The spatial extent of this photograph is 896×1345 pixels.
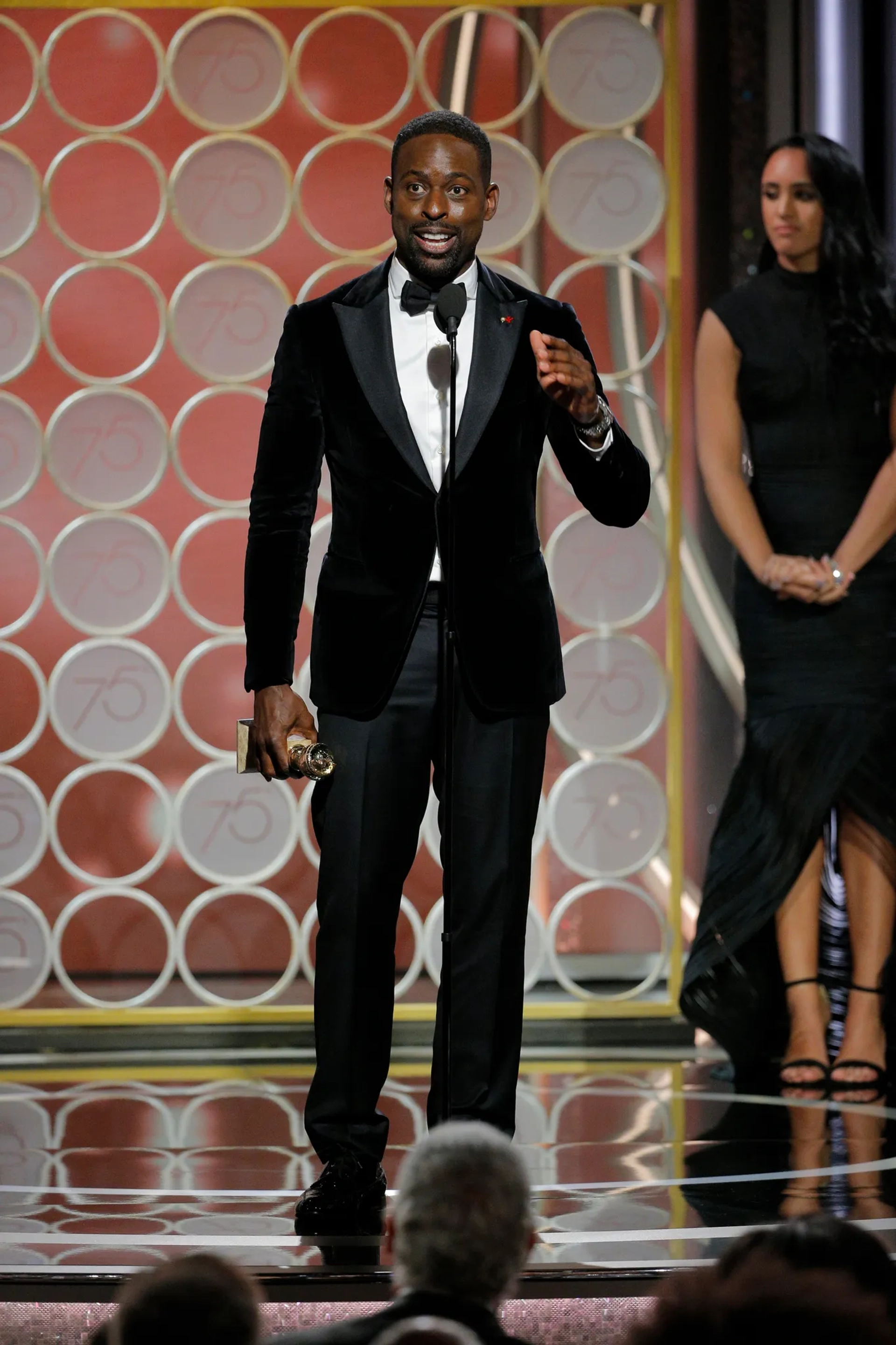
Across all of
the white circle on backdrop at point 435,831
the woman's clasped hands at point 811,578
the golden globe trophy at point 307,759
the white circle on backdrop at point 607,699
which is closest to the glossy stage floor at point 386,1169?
the white circle on backdrop at point 435,831

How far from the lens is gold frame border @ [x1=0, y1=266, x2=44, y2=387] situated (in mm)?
4574

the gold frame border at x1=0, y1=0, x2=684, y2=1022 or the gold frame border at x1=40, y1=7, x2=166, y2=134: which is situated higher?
the gold frame border at x1=40, y1=7, x2=166, y2=134

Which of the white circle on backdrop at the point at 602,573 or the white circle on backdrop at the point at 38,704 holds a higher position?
the white circle on backdrop at the point at 602,573

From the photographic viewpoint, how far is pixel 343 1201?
276 cm

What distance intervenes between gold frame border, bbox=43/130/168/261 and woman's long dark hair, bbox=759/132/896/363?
4.93 ft

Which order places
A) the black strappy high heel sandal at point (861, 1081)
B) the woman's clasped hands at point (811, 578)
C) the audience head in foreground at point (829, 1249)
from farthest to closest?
the woman's clasped hands at point (811, 578)
the black strappy high heel sandal at point (861, 1081)
the audience head in foreground at point (829, 1249)

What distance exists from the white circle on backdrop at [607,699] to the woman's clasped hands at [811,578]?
494 millimetres

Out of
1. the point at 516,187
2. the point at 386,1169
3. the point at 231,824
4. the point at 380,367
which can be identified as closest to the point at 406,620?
the point at 380,367

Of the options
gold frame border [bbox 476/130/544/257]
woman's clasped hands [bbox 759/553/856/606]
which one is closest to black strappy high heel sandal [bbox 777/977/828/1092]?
woman's clasped hands [bbox 759/553/856/606]

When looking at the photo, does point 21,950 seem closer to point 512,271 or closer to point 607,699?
point 607,699

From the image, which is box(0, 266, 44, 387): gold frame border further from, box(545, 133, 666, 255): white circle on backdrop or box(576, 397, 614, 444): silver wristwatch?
box(576, 397, 614, 444): silver wristwatch

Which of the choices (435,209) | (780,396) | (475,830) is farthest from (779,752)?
(435,209)

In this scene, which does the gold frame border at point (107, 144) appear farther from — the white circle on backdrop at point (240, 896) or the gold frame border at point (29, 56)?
the white circle on backdrop at point (240, 896)

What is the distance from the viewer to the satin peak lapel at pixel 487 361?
2785 mm
